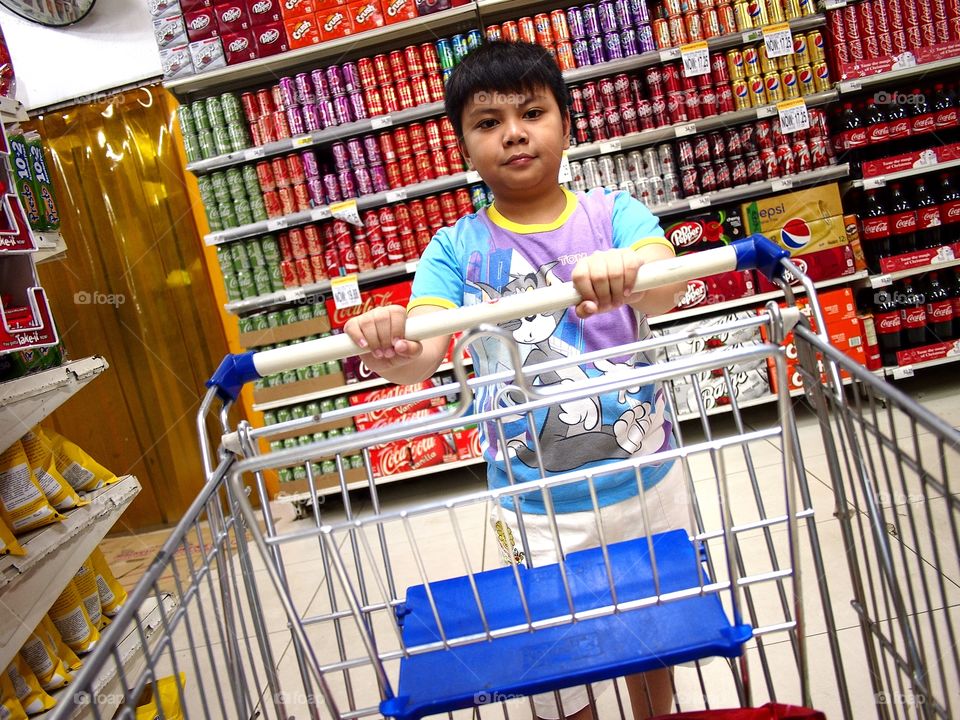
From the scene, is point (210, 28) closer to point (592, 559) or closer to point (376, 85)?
point (376, 85)

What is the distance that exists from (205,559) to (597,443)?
2.05 ft

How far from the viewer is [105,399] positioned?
14.4 feet

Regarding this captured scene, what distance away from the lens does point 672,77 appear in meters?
3.64

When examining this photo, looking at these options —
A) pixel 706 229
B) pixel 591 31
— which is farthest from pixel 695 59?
pixel 706 229

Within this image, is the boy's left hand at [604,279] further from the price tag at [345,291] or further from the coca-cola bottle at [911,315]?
the coca-cola bottle at [911,315]

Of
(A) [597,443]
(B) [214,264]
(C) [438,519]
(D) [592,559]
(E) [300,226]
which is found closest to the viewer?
(D) [592,559]

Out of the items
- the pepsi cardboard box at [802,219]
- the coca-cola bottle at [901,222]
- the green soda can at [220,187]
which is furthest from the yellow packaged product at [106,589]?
the coca-cola bottle at [901,222]

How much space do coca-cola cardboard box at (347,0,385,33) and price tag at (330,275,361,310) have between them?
1.22 meters

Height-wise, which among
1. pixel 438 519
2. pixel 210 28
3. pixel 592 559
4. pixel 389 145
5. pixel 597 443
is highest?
pixel 210 28

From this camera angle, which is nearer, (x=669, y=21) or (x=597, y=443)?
(x=597, y=443)

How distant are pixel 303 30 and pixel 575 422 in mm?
3132

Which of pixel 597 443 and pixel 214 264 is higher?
pixel 214 264

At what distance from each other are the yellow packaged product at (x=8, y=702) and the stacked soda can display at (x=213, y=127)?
271cm

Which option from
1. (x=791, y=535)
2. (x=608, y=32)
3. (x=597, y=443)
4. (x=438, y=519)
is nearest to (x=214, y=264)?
(x=438, y=519)
